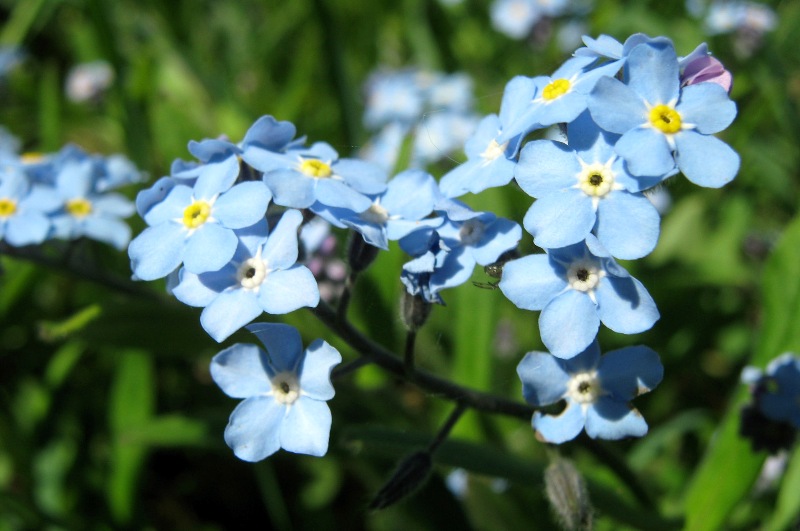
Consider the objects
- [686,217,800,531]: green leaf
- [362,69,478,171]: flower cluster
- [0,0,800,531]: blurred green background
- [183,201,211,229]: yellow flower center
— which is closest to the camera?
[183,201,211,229]: yellow flower center

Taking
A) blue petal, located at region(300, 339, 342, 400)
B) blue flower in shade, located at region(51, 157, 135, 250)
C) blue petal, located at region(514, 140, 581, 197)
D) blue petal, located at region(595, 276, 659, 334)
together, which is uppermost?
blue petal, located at region(514, 140, 581, 197)

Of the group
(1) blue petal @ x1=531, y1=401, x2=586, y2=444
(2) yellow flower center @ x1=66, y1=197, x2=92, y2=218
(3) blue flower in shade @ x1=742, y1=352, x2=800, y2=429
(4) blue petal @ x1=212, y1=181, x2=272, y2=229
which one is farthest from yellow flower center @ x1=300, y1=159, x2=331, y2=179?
(3) blue flower in shade @ x1=742, y1=352, x2=800, y2=429

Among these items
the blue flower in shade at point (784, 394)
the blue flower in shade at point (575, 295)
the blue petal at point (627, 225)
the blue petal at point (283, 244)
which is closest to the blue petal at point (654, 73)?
the blue petal at point (627, 225)

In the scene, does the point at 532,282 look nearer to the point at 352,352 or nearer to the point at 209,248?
the point at 209,248

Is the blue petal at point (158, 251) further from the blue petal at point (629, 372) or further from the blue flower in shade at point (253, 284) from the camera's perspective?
the blue petal at point (629, 372)

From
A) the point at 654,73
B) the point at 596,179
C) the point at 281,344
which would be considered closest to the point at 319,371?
the point at 281,344

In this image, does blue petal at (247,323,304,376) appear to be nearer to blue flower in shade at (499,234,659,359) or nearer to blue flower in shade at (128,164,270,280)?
blue flower in shade at (128,164,270,280)
